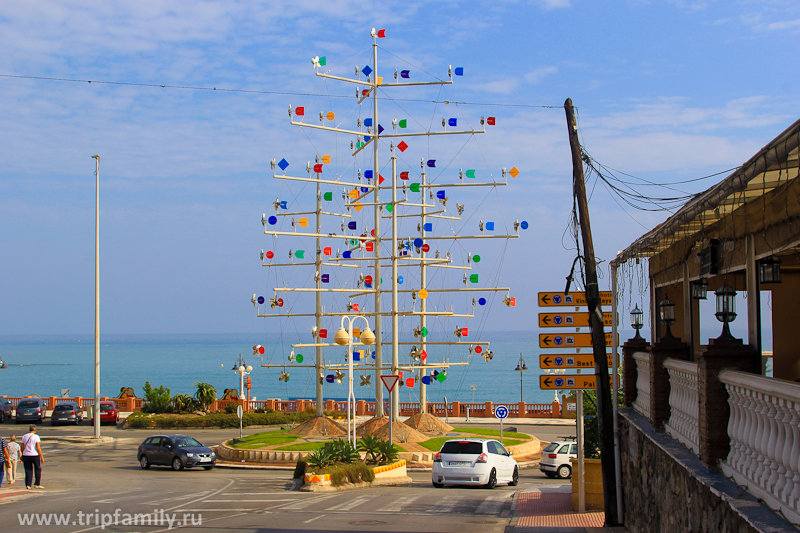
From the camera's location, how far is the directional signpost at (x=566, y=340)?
16.2 m

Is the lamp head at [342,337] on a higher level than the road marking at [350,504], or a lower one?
higher

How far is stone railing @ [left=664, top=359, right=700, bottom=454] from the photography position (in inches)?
326

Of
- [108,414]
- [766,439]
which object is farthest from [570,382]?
[108,414]

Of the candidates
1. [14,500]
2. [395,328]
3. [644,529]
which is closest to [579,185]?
[644,529]

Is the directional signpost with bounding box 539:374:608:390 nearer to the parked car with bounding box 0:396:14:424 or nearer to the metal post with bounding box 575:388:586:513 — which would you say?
the metal post with bounding box 575:388:586:513

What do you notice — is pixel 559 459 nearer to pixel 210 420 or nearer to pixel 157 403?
pixel 210 420

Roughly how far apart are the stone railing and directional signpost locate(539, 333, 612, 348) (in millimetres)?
6002

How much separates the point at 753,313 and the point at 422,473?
22.9m

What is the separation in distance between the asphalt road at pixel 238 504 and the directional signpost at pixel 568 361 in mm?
3385

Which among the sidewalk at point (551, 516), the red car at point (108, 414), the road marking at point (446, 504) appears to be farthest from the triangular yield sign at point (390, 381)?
the red car at point (108, 414)

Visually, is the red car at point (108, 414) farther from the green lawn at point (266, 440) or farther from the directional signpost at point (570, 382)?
Result: the directional signpost at point (570, 382)

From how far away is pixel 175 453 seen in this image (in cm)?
2842

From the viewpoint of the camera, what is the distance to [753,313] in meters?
7.12

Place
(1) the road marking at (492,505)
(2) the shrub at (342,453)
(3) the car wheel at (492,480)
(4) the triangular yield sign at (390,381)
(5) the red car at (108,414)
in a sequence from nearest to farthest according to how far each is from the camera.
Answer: (1) the road marking at (492,505) → (3) the car wheel at (492,480) → (2) the shrub at (342,453) → (4) the triangular yield sign at (390,381) → (5) the red car at (108,414)
